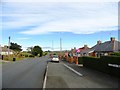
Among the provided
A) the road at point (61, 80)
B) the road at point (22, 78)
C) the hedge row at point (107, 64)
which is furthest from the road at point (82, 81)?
the road at point (22, 78)

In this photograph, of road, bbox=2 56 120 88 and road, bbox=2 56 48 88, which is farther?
road, bbox=2 56 48 88

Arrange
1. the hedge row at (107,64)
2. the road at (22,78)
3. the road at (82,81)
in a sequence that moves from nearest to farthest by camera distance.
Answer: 1. the road at (82,81)
2. the road at (22,78)
3. the hedge row at (107,64)

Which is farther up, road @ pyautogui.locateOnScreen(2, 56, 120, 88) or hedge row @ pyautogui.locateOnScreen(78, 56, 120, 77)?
hedge row @ pyautogui.locateOnScreen(78, 56, 120, 77)

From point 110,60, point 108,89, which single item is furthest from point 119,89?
point 110,60

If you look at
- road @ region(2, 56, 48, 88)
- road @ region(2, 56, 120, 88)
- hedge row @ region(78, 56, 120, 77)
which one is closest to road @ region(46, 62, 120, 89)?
road @ region(2, 56, 120, 88)

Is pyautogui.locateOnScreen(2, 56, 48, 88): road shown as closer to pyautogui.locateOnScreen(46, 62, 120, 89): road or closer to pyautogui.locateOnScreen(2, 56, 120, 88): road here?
pyautogui.locateOnScreen(2, 56, 120, 88): road

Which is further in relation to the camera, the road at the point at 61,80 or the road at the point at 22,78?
the road at the point at 22,78

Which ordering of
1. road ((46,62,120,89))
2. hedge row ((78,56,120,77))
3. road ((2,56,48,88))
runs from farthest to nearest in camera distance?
hedge row ((78,56,120,77)), road ((2,56,48,88)), road ((46,62,120,89))

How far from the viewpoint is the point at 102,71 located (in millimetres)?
22953

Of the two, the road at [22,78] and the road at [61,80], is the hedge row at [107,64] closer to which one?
the road at [61,80]

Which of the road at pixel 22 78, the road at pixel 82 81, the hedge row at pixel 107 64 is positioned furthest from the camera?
the hedge row at pixel 107 64

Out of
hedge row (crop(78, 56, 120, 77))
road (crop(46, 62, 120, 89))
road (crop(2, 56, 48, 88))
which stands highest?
hedge row (crop(78, 56, 120, 77))

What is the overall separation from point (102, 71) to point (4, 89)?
1206 centimetres

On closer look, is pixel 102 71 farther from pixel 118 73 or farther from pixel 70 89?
pixel 70 89
